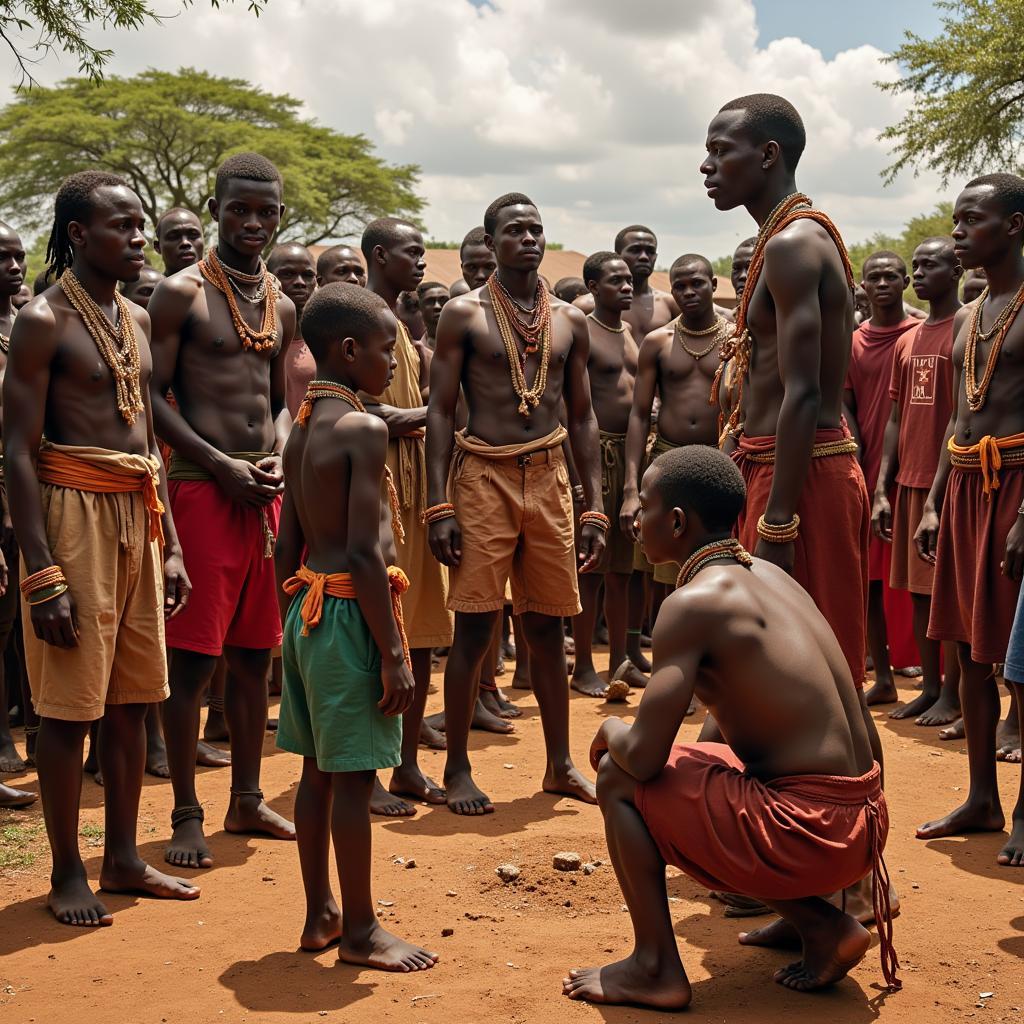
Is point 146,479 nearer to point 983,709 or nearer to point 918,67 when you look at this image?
point 983,709

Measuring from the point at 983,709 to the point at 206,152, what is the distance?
3250 centimetres

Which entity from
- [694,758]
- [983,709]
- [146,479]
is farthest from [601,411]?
[694,758]

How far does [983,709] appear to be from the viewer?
543 cm

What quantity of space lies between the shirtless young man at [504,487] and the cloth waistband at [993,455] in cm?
171

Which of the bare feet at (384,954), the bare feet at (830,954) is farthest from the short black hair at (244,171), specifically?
the bare feet at (830,954)

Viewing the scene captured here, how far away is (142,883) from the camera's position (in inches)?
184

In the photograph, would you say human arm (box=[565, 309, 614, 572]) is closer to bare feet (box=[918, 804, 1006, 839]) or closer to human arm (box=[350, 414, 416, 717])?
bare feet (box=[918, 804, 1006, 839])

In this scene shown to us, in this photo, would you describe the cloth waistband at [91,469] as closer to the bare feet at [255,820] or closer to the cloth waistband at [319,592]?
the cloth waistband at [319,592]

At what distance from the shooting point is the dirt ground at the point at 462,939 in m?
3.76

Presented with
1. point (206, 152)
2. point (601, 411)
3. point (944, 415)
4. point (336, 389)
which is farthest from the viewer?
point (206, 152)

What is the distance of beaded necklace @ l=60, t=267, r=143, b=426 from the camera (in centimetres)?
453

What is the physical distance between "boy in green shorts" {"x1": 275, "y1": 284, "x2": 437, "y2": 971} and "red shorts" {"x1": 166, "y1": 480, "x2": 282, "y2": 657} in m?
1.12

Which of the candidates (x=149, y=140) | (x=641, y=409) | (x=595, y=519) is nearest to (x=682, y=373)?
(x=641, y=409)

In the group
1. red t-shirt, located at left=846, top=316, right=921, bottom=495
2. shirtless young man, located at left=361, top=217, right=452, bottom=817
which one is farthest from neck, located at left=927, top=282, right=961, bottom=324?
shirtless young man, located at left=361, top=217, right=452, bottom=817
